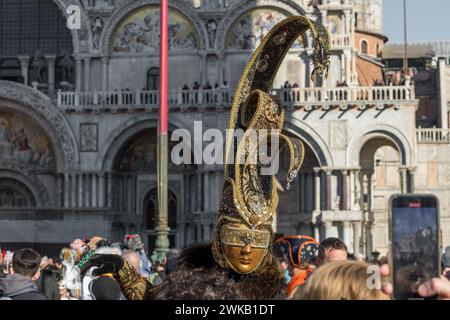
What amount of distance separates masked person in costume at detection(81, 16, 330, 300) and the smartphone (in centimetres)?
129

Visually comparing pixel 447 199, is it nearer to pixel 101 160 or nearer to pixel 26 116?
pixel 101 160

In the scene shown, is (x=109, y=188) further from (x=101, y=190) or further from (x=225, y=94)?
(x=225, y=94)

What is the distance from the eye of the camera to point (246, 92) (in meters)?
6.60

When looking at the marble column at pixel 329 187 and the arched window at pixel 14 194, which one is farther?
the arched window at pixel 14 194

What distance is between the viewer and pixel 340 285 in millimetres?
4496

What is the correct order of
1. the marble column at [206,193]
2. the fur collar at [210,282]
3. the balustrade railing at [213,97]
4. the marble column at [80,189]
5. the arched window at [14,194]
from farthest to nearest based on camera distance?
the arched window at [14,194]
the marble column at [80,189]
the marble column at [206,193]
the balustrade railing at [213,97]
the fur collar at [210,282]

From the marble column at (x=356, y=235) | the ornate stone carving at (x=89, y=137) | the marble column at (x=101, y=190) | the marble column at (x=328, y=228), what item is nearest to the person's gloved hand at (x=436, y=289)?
the marble column at (x=328, y=228)

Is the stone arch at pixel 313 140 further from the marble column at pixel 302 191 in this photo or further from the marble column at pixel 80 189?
the marble column at pixel 80 189

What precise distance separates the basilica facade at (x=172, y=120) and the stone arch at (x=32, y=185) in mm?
63

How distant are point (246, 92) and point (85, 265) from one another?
160 centimetres

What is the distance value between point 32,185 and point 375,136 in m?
15.0

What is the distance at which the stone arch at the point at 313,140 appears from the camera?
39906 mm

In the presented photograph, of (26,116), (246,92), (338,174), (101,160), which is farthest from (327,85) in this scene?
(246,92)

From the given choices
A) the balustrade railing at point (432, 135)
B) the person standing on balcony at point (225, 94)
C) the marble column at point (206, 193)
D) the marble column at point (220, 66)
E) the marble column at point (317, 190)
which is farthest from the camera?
the balustrade railing at point (432, 135)
